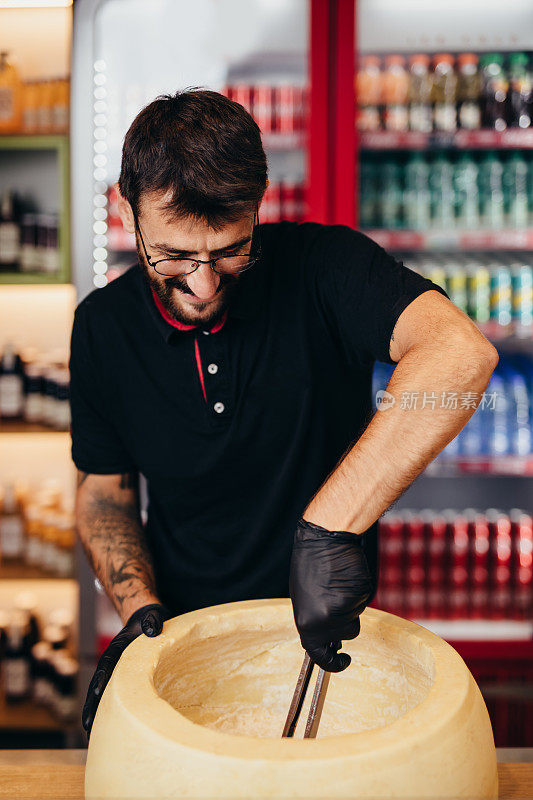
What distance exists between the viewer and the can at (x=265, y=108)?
8.14 feet

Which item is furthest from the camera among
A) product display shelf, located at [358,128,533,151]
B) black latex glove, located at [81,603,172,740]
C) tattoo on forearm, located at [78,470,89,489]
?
product display shelf, located at [358,128,533,151]

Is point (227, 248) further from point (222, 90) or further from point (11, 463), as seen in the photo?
point (11, 463)

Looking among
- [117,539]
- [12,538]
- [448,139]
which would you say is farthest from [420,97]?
[12,538]

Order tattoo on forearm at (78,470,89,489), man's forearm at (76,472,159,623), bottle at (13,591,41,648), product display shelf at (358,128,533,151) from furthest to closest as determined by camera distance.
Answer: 1. bottle at (13,591,41,648)
2. product display shelf at (358,128,533,151)
3. tattoo on forearm at (78,470,89,489)
4. man's forearm at (76,472,159,623)

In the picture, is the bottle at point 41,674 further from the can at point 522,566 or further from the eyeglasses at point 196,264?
the eyeglasses at point 196,264

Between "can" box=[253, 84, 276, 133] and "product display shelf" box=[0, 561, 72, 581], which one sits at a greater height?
"can" box=[253, 84, 276, 133]

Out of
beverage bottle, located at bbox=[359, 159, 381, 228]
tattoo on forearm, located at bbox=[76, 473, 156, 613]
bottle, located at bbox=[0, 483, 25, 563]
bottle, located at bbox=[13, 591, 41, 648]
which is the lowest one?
bottle, located at bbox=[13, 591, 41, 648]

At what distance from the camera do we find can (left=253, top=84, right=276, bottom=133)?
8.14ft

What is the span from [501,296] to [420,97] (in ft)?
2.29

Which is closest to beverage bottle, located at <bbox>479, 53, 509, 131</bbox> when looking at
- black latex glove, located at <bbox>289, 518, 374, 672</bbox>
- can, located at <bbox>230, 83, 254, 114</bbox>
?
can, located at <bbox>230, 83, 254, 114</bbox>

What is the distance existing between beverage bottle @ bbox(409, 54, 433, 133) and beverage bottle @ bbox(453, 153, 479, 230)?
0.19 meters

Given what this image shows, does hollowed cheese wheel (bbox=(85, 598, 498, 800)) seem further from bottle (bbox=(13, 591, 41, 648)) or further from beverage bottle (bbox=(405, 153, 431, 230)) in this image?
bottle (bbox=(13, 591, 41, 648))

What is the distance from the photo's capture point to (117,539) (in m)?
1.30

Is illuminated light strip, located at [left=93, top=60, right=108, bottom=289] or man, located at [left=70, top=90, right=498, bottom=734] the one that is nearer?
man, located at [left=70, top=90, right=498, bottom=734]
